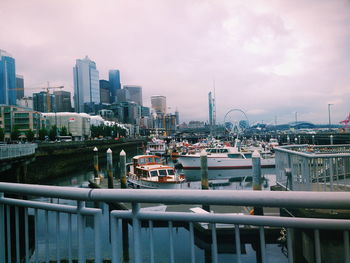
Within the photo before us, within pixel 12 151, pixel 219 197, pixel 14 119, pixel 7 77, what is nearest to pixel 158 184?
pixel 12 151

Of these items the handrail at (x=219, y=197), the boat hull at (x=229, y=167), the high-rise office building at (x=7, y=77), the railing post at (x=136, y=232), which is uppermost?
the high-rise office building at (x=7, y=77)

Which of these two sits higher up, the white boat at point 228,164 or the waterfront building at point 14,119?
the waterfront building at point 14,119

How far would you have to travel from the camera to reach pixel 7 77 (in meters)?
157

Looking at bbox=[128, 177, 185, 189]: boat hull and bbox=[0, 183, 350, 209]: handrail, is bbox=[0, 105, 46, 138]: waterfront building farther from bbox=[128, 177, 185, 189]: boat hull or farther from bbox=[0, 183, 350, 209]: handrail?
bbox=[0, 183, 350, 209]: handrail

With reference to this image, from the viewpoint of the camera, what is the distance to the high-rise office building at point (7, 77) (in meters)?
150

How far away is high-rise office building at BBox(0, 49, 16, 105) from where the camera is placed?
15025 cm

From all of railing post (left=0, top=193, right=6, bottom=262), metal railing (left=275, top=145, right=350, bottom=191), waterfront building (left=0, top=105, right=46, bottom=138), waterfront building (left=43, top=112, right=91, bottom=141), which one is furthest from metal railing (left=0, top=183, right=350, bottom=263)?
waterfront building (left=43, top=112, right=91, bottom=141)

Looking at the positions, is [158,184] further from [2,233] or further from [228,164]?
[2,233]

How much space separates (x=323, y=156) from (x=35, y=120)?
271 feet

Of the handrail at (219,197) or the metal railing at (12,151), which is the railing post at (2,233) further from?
the metal railing at (12,151)

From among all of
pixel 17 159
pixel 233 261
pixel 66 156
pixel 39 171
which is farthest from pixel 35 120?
pixel 233 261

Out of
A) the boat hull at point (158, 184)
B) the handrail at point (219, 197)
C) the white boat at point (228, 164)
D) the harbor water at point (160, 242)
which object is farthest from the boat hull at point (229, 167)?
the handrail at point (219, 197)

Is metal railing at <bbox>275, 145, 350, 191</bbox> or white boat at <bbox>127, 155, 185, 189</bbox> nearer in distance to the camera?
metal railing at <bbox>275, 145, 350, 191</bbox>

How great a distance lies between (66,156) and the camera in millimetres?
40688
